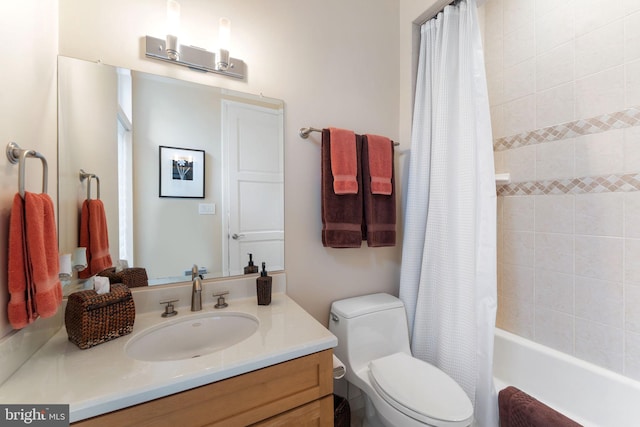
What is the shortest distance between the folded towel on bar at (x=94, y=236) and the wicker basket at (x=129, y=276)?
27mm

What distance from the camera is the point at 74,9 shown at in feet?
3.39

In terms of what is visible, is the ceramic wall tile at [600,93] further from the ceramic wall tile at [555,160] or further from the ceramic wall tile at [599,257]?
the ceramic wall tile at [599,257]

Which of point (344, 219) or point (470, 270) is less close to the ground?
point (344, 219)

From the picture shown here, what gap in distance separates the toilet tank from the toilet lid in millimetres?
132

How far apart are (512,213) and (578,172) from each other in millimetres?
390

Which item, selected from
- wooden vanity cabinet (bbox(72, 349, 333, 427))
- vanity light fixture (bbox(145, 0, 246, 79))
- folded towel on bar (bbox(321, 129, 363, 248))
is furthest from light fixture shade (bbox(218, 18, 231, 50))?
wooden vanity cabinet (bbox(72, 349, 333, 427))

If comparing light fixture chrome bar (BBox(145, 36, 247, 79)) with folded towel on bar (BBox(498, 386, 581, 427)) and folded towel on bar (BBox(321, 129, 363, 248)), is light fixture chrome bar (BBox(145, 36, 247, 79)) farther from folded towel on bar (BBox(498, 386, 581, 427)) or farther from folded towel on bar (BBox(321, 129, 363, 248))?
folded towel on bar (BBox(498, 386, 581, 427))

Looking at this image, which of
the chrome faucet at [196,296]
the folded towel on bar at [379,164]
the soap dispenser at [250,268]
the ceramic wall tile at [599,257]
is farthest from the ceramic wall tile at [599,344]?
the chrome faucet at [196,296]

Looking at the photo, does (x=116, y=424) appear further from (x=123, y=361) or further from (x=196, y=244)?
(x=196, y=244)

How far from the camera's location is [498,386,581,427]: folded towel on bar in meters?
1.15

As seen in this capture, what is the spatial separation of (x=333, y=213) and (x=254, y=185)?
1.46 ft

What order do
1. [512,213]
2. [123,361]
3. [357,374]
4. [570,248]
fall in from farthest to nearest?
[512,213]
[570,248]
[357,374]
[123,361]

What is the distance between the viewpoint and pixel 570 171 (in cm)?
146

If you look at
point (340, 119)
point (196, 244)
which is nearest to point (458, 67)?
point (340, 119)
